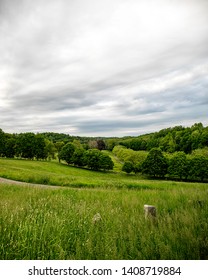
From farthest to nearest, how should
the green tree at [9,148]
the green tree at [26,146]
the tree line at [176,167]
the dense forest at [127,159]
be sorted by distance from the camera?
the green tree at [9,148], the green tree at [26,146], the dense forest at [127,159], the tree line at [176,167]

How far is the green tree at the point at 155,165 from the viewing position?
200 feet

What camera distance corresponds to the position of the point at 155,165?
61000 millimetres

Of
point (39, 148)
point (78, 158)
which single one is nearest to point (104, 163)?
point (78, 158)

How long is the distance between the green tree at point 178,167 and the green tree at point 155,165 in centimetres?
164

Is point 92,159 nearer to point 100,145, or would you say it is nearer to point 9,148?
point 9,148

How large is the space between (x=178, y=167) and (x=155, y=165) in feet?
18.8

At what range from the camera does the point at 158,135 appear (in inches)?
6309

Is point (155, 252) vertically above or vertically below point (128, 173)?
above

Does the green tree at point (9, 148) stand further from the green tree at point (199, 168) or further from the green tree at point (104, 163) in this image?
the green tree at point (199, 168)

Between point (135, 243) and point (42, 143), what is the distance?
74.1 metres

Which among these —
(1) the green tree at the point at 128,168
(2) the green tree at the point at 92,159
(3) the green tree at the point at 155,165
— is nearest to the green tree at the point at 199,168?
(3) the green tree at the point at 155,165

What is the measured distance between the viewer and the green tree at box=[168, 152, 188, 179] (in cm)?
5950
